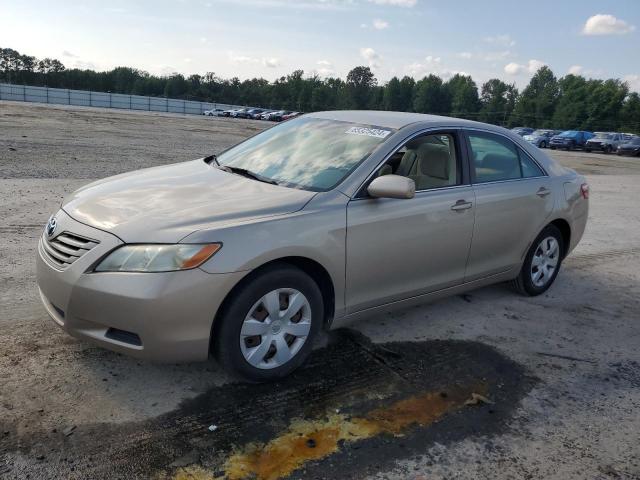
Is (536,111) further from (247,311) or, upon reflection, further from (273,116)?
(247,311)

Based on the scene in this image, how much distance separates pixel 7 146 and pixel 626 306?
13.5 metres

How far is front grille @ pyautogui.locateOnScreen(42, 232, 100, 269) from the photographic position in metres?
3.22

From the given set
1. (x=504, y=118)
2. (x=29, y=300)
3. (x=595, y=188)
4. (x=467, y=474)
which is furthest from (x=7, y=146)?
(x=504, y=118)

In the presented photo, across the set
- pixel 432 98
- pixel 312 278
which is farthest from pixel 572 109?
pixel 312 278

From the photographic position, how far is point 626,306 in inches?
218

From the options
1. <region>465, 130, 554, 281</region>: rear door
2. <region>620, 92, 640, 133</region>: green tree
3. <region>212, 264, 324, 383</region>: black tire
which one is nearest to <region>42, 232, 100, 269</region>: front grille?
<region>212, 264, 324, 383</region>: black tire

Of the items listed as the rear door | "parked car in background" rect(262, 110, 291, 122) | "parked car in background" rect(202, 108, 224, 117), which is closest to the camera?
the rear door

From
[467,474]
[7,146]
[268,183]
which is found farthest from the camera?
[7,146]

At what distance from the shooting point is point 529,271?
5367mm

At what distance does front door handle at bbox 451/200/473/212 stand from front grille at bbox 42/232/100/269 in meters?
2.56

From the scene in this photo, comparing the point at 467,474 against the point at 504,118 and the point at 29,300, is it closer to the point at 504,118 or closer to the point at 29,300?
the point at 29,300

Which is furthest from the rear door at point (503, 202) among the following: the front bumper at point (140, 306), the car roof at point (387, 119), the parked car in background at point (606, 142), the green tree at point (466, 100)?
the green tree at point (466, 100)

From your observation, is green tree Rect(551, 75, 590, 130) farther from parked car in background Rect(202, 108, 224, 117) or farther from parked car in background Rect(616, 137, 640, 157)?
parked car in background Rect(202, 108, 224, 117)

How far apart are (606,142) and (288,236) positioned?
44.6 meters
